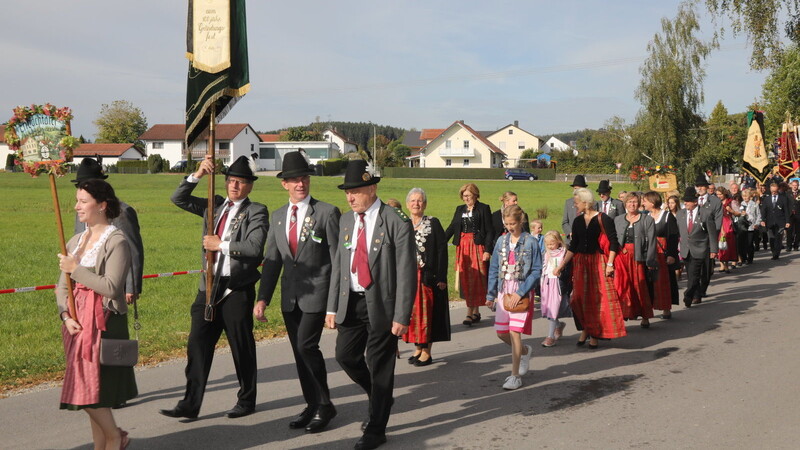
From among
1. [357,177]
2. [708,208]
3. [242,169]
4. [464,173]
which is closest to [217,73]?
[242,169]

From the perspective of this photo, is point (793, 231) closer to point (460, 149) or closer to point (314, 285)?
point (314, 285)

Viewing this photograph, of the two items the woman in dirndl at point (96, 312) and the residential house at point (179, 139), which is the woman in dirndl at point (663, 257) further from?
the residential house at point (179, 139)

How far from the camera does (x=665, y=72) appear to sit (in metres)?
36.0

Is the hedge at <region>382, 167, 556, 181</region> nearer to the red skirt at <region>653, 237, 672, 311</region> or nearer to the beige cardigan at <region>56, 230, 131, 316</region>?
the red skirt at <region>653, 237, 672, 311</region>

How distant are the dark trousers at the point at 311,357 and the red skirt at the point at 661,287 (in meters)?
6.49

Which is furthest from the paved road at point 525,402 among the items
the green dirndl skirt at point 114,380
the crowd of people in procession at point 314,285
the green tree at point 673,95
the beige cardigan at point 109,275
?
the green tree at point 673,95

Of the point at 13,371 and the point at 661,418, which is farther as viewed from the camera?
the point at 13,371

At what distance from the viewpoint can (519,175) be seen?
85812mm

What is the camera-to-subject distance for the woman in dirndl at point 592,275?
29.0 ft

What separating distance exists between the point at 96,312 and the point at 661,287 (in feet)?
27.5

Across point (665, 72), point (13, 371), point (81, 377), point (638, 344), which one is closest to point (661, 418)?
point (638, 344)

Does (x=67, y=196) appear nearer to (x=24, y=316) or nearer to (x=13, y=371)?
(x=24, y=316)

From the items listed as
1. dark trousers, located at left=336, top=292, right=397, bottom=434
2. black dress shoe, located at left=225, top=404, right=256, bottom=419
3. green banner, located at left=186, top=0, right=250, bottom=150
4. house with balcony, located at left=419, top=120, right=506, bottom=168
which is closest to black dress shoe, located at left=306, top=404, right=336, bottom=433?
dark trousers, located at left=336, top=292, right=397, bottom=434

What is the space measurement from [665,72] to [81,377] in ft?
116
